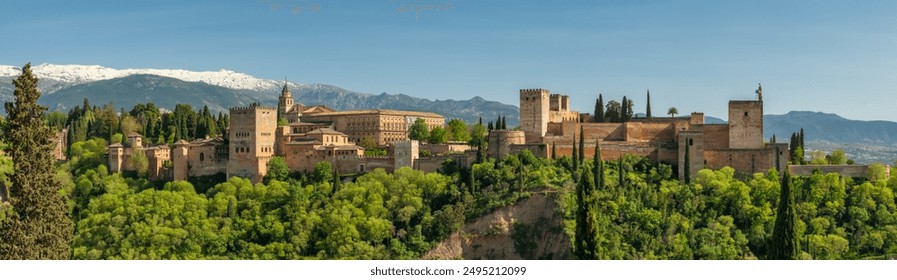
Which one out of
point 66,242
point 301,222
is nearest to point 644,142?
point 301,222

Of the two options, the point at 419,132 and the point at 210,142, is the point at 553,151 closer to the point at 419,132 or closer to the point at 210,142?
the point at 419,132

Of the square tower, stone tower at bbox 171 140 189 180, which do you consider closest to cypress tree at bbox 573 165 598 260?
the square tower

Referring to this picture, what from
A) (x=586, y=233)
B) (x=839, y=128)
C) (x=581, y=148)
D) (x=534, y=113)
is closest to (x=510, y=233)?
(x=581, y=148)

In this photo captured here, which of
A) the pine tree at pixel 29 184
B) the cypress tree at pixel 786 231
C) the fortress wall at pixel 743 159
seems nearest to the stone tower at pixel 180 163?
the fortress wall at pixel 743 159

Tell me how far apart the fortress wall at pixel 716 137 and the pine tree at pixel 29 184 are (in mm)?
33271

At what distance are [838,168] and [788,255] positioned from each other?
58.9ft

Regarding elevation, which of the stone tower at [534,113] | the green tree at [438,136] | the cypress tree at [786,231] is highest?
the stone tower at [534,113]

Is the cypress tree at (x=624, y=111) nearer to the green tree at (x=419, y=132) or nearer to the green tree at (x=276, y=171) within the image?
the green tree at (x=419, y=132)

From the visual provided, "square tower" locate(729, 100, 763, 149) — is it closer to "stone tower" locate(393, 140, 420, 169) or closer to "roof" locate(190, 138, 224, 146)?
"stone tower" locate(393, 140, 420, 169)

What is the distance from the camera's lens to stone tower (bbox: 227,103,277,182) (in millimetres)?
49812

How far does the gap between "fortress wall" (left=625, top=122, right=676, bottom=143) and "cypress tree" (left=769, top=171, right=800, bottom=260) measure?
20044 mm

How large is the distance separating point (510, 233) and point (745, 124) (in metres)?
11.4

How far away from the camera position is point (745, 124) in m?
45.8

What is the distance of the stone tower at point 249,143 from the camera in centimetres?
4981
